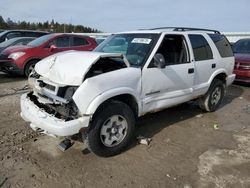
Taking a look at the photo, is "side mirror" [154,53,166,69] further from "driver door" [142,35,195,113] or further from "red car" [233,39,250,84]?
"red car" [233,39,250,84]

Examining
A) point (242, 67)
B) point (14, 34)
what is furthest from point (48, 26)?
point (242, 67)

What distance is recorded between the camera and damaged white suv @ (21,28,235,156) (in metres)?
3.47

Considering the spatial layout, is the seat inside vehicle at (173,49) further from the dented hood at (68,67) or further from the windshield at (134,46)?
the dented hood at (68,67)

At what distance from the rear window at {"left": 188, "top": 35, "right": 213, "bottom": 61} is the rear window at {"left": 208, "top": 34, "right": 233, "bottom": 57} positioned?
40 centimetres

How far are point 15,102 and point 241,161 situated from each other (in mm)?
4993

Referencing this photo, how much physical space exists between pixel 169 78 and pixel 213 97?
211 cm

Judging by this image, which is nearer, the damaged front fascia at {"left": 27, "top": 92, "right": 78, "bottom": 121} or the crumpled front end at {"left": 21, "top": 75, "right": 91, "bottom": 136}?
the crumpled front end at {"left": 21, "top": 75, "right": 91, "bottom": 136}

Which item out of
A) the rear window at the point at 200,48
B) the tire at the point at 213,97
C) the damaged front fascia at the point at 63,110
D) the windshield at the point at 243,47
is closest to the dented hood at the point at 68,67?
the damaged front fascia at the point at 63,110

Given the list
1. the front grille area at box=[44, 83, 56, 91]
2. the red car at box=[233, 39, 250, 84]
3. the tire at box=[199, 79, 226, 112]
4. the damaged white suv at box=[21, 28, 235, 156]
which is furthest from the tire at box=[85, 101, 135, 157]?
the red car at box=[233, 39, 250, 84]

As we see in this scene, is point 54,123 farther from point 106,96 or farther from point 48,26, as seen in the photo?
point 48,26

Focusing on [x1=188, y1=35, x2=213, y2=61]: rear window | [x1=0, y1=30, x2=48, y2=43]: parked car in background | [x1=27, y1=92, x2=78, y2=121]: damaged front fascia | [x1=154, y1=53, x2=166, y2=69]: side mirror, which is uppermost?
[x1=188, y1=35, x2=213, y2=61]: rear window

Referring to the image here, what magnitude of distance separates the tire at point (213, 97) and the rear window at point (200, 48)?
28.1 inches

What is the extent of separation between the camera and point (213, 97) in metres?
6.22

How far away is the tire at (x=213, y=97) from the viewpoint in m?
6.01
